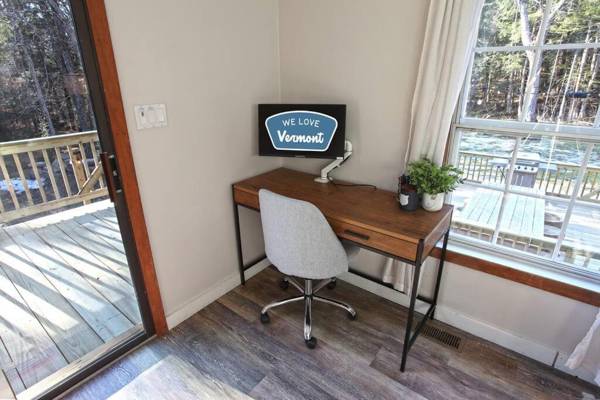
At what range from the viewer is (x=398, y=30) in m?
1.76

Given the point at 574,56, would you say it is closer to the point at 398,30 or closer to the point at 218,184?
the point at 398,30

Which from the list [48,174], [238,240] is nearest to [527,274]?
[238,240]

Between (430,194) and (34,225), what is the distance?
1889mm

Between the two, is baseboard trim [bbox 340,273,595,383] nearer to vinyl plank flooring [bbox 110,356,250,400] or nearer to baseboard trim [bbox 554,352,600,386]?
baseboard trim [bbox 554,352,600,386]

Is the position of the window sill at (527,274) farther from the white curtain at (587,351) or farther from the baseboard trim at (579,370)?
the baseboard trim at (579,370)

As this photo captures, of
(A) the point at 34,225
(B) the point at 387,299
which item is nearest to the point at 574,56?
(B) the point at 387,299

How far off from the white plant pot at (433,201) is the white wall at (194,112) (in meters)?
1.17

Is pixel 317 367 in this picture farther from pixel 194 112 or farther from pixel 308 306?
pixel 194 112

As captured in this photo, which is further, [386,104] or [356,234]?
[386,104]

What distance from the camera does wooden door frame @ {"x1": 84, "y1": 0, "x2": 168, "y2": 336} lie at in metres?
1.39

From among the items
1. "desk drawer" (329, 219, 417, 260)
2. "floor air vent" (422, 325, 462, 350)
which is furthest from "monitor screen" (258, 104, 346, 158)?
"floor air vent" (422, 325, 462, 350)

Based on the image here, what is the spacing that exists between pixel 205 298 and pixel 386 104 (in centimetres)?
168

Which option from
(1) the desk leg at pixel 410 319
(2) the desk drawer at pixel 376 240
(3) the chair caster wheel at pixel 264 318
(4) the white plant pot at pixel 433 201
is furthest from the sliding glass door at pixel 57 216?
(4) the white plant pot at pixel 433 201

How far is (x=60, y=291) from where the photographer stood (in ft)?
5.89
